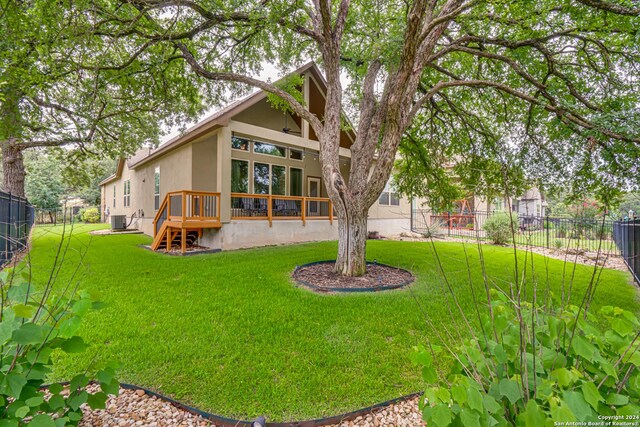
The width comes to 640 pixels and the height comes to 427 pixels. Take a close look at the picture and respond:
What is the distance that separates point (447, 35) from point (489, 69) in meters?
1.67

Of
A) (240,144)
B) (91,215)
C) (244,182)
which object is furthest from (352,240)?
(91,215)

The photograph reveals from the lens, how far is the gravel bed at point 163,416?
2.22 metres

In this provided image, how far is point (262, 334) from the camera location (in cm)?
365

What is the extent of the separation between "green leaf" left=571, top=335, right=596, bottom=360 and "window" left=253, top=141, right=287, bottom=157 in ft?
38.1

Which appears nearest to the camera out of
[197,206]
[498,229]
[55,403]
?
[55,403]

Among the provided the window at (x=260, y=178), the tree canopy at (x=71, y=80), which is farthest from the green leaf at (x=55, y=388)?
the window at (x=260, y=178)

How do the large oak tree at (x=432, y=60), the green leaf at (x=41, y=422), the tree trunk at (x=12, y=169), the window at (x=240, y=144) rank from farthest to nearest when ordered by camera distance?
the window at (x=240, y=144) → the tree trunk at (x=12, y=169) → the large oak tree at (x=432, y=60) → the green leaf at (x=41, y=422)

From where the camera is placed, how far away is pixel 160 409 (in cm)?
238

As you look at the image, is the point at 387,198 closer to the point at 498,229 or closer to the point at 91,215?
the point at 498,229

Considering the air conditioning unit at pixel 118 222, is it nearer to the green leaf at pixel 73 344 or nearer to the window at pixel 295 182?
the window at pixel 295 182

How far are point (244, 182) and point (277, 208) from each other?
176cm

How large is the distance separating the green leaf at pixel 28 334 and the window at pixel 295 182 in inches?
465

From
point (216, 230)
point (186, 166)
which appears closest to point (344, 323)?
point (216, 230)

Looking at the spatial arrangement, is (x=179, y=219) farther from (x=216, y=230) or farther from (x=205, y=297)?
(x=205, y=297)
